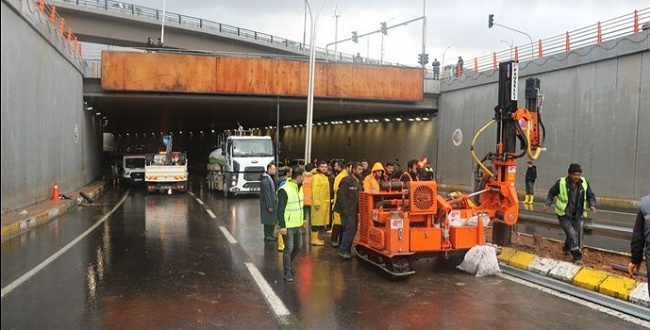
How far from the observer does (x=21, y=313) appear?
5.85 meters

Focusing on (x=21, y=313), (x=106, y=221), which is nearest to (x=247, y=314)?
(x=21, y=313)

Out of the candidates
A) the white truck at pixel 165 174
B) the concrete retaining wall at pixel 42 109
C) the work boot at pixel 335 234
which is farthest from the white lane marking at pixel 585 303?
the white truck at pixel 165 174

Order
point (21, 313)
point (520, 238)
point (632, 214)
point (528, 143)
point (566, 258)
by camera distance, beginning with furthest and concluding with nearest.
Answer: point (632, 214)
point (520, 238)
point (566, 258)
point (528, 143)
point (21, 313)

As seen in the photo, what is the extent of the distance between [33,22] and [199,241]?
9.19m

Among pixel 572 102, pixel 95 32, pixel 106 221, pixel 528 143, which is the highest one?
pixel 95 32

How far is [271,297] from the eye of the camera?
6.79 m

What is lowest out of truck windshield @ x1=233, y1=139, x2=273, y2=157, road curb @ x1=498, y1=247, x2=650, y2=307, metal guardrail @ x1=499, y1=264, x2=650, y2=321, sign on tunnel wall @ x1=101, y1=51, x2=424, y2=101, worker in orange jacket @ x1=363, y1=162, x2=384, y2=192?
metal guardrail @ x1=499, y1=264, x2=650, y2=321

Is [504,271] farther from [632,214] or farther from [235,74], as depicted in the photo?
[235,74]

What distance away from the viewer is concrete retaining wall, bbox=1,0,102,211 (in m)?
13.0

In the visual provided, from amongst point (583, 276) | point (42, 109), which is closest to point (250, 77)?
point (42, 109)

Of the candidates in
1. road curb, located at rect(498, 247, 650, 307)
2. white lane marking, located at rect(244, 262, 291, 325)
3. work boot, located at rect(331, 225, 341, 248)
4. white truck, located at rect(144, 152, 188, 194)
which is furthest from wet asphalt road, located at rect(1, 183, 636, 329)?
white truck, located at rect(144, 152, 188, 194)

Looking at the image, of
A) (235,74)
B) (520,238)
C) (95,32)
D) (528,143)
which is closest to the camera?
(528,143)

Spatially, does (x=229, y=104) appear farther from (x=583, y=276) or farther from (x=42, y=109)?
(x=583, y=276)

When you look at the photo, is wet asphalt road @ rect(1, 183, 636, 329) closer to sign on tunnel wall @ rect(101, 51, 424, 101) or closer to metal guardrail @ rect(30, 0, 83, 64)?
metal guardrail @ rect(30, 0, 83, 64)
